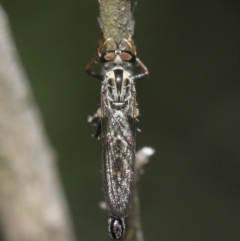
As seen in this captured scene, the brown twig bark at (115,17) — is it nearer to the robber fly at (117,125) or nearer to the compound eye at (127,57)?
the robber fly at (117,125)

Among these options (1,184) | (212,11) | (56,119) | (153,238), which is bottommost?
(1,184)

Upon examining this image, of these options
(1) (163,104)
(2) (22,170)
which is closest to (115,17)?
(2) (22,170)

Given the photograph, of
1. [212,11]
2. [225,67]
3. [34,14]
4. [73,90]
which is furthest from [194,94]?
[34,14]

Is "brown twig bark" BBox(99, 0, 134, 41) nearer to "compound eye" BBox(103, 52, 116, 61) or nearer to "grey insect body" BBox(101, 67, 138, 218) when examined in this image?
"compound eye" BBox(103, 52, 116, 61)

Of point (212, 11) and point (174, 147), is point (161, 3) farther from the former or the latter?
point (174, 147)

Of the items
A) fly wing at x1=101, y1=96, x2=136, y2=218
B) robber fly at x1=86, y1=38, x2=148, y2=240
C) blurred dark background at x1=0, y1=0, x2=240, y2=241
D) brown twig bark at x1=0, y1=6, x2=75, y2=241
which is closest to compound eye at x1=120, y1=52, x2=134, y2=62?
robber fly at x1=86, y1=38, x2=148, y2=240

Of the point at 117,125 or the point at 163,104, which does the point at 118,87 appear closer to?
the point at 117,125

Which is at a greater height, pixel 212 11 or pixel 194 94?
pixel 212 11
